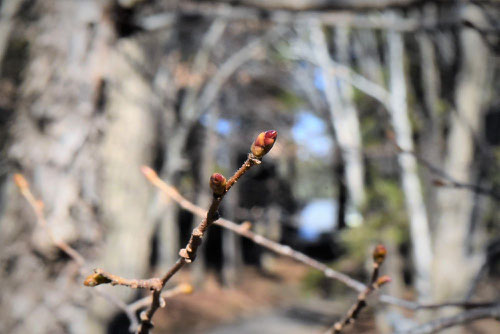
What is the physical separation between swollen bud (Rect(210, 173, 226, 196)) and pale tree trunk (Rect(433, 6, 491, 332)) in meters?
2.58

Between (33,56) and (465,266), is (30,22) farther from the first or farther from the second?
(465,266)

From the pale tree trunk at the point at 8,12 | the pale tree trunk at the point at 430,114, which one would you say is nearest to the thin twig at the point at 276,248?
the pale tree trunk at the point at 8,12

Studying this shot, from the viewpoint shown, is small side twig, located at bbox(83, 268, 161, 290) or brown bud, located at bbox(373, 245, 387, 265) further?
brown bud, located at bbox(373, 245, 387, 265)

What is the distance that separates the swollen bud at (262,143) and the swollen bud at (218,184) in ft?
0.17

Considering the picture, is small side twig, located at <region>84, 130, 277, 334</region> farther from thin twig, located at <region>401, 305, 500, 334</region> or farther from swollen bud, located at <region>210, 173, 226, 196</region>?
thin twig, located at <region>401, 305, 500, 334</region>

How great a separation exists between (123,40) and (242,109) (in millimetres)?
11658

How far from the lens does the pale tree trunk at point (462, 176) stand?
8.93 feet

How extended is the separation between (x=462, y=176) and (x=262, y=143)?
281 cm

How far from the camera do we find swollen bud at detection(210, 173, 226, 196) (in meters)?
0.51

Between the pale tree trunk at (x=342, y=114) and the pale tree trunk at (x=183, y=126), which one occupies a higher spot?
the pale tree trunk at (x=342, y=114)

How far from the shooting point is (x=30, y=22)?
1.84 metres

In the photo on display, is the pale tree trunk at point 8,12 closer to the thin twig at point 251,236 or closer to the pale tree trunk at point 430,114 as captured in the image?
the thin twig at point 251,236

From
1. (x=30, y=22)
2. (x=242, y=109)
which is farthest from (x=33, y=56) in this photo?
(x=242, y=109)

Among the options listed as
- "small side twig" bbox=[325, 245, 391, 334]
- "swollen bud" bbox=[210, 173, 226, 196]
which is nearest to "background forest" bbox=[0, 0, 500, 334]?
"small side twig" bbox=[325, 245, 391, 334]
